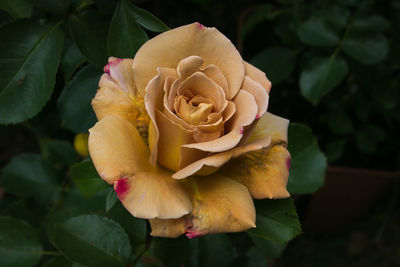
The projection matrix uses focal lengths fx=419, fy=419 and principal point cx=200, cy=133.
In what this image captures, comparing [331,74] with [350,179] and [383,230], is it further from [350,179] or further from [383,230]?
[383,230]

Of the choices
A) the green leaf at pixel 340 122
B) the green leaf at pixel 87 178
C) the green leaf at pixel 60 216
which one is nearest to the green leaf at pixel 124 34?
the green leaf at pixel 87 178

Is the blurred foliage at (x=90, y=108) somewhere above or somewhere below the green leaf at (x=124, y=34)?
below

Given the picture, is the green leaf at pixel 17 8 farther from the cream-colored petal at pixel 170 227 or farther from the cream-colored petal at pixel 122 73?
the cream-colored petal at pixel 170 227

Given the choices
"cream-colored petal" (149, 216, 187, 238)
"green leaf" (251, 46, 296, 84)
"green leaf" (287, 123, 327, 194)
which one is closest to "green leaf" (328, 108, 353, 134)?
"green leaf" (251, 46, 296, 84)

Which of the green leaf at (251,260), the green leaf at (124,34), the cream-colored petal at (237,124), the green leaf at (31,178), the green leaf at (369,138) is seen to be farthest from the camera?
the green leaf at (369,138)

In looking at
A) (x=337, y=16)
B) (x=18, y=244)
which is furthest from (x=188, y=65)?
(x=337, y=16)

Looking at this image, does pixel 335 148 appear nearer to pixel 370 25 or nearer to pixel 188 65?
pixel 370 25

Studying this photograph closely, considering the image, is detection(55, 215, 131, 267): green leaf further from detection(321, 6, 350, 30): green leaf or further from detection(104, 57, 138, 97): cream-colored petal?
detection(321, 6, 350, 30): green leaf
